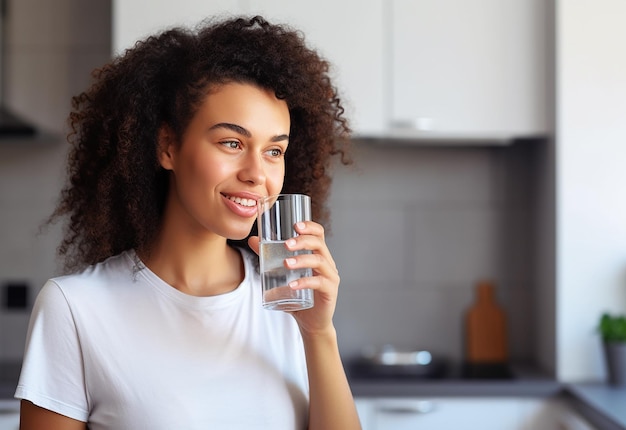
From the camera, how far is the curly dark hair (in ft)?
4.22

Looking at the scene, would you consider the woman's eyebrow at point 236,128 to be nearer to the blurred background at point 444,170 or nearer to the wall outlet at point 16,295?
the blurred background at point 444,170

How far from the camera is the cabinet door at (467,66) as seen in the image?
8.82ft

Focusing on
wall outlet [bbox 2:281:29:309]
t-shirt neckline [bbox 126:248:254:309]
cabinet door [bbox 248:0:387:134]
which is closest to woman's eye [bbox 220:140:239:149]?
t-shirt neckline [bbox 126:248:254:309]

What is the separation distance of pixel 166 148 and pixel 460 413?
A: 153 centimetres

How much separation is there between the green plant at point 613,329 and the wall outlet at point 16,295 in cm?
197

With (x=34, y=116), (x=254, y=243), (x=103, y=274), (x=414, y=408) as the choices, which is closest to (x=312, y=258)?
(x=254, y=243)

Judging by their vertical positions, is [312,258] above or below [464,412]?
above

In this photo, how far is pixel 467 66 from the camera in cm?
270

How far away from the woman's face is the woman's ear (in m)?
0.03

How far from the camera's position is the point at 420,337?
119 inches

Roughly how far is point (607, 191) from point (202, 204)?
1760 millimetres

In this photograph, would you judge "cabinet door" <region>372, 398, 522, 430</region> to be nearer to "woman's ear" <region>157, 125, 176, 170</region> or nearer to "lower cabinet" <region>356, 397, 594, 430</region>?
"lower cabinet" <region>356, 397, 594, 430</region>

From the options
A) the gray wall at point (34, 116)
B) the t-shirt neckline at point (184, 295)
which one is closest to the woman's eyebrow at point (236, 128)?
the t-shirt neckline at point (184, 295)

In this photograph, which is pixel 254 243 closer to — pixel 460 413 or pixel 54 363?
pixel 54 363
